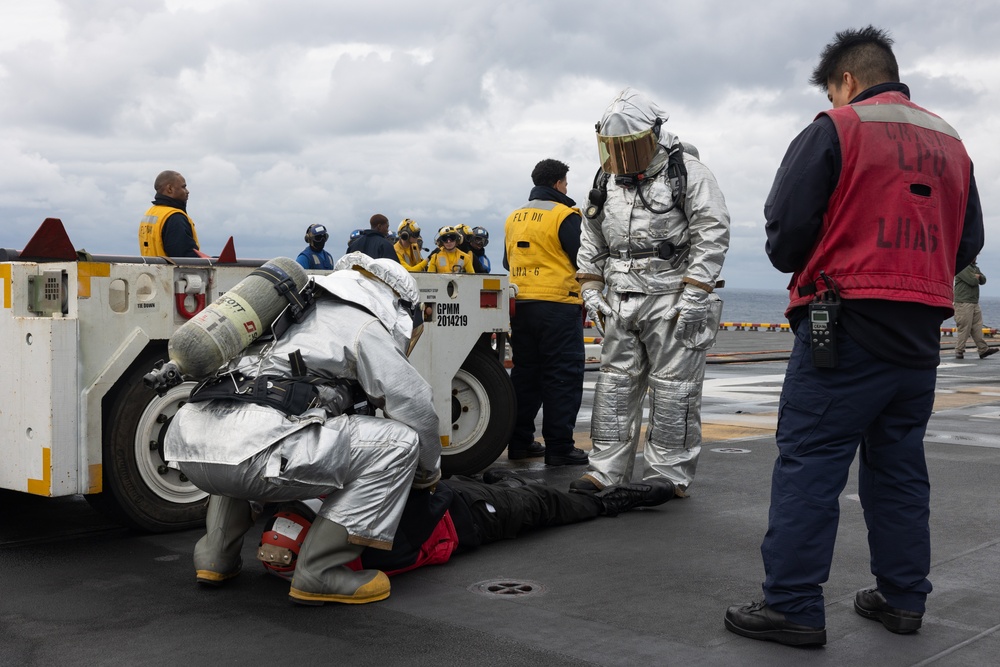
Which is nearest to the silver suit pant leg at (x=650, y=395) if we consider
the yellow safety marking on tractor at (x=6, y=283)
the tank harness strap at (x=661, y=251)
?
the tank harness strap at (x=661, y=251)

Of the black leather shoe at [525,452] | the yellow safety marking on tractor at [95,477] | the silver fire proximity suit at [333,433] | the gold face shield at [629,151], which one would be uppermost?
the gold face shield at [629,151]

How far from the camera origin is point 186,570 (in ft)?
15.7

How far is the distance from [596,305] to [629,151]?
0.93 meters

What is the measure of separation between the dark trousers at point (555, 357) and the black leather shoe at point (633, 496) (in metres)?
1.89

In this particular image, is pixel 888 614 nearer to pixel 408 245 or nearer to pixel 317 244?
pixel 317 244

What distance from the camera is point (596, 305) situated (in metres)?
6.51

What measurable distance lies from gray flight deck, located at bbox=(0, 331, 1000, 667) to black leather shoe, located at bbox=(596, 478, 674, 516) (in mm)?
72

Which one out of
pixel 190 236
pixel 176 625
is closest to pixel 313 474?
pixel 176 625

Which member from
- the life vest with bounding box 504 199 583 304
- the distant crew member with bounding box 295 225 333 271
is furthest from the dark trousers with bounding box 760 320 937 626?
the distant crew member with bounding box 295 225 333 271

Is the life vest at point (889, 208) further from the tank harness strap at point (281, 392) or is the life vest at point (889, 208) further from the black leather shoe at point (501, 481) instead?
the black leather shoe at point (501, 481)

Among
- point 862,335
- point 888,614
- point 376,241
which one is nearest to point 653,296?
point 862,335

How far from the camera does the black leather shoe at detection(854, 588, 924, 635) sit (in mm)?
3812

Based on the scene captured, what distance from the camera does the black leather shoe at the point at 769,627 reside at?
12.1 feet

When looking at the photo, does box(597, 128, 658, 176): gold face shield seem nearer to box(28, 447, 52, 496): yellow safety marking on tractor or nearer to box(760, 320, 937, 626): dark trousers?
box(760, 320, 937, 626): dark trousers
